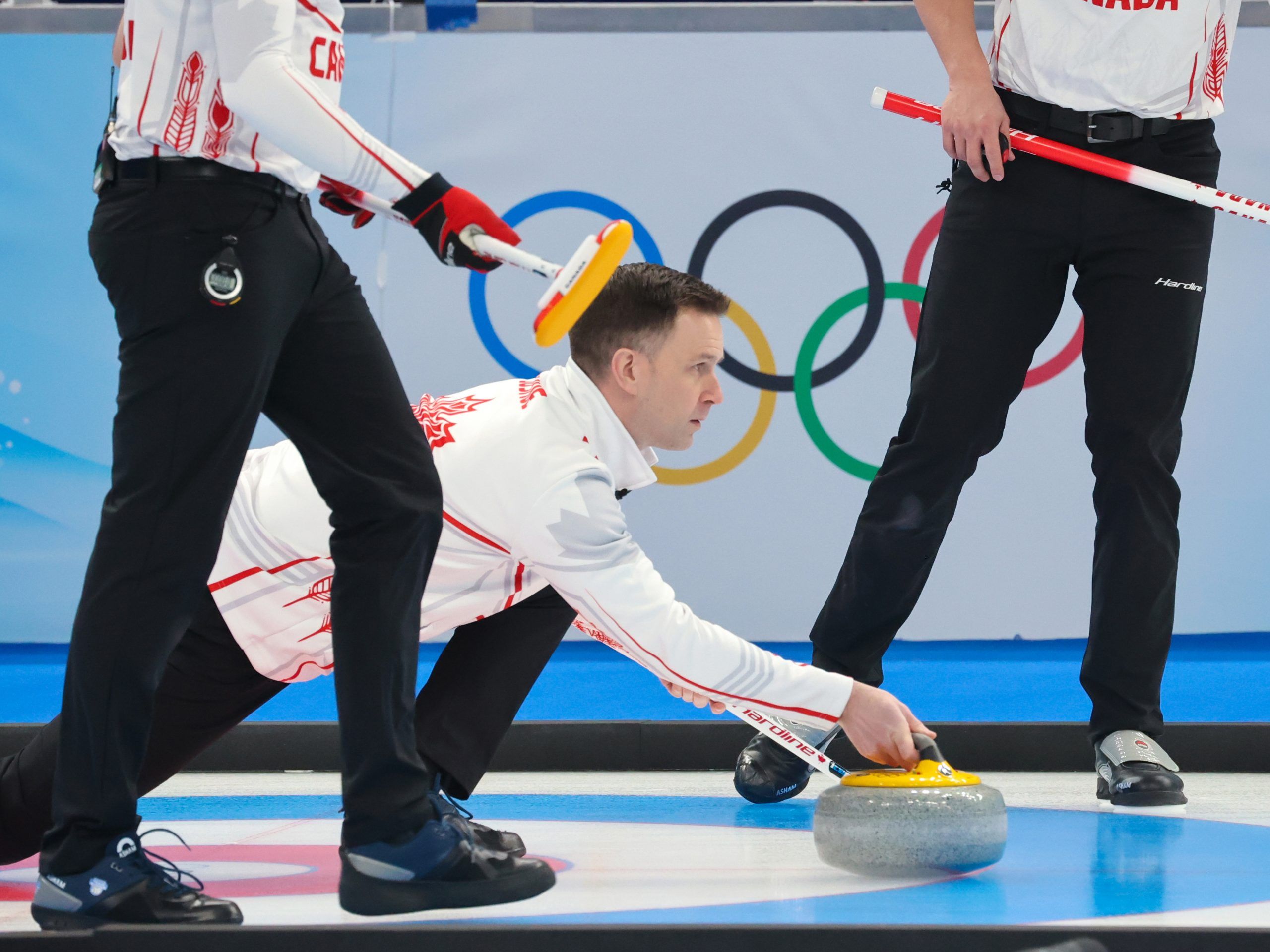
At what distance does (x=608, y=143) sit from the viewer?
3811mm

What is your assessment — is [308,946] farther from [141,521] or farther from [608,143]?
[608,143]

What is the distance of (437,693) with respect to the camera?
1907mm

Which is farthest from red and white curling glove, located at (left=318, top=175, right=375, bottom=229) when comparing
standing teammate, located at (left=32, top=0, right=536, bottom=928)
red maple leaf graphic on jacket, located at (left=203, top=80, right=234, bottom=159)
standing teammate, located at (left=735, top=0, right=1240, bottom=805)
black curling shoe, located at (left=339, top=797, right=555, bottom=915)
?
standing teammate, located at (left=735, top=0, right=1240, bottom=805)

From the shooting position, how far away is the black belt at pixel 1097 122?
7.99 ft

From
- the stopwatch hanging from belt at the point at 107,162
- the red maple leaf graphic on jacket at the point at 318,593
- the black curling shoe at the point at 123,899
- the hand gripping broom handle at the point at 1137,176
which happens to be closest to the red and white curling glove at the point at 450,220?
the stopwatch hanging from belt at the point at 107,162

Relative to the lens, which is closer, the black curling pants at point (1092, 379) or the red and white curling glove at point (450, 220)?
the red and white curling glove at point (450, 220)

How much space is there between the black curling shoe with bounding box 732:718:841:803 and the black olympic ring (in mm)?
1520

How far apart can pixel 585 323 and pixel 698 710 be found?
1630mm

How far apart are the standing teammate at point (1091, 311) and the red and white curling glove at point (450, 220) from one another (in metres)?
1.21

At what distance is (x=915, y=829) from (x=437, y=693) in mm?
663

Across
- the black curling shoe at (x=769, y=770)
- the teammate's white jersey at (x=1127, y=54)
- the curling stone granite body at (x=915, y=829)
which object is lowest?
the black curling shoe at (x=769, y=770)

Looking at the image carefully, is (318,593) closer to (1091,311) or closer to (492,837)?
(492,837)

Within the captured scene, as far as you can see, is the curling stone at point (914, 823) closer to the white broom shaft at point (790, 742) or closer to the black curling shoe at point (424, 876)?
the white broom shaft at point (790, 742)

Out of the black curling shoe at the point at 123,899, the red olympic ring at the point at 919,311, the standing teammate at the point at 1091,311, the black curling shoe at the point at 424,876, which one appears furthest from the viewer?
the red olympic ring at the point at 919,311
